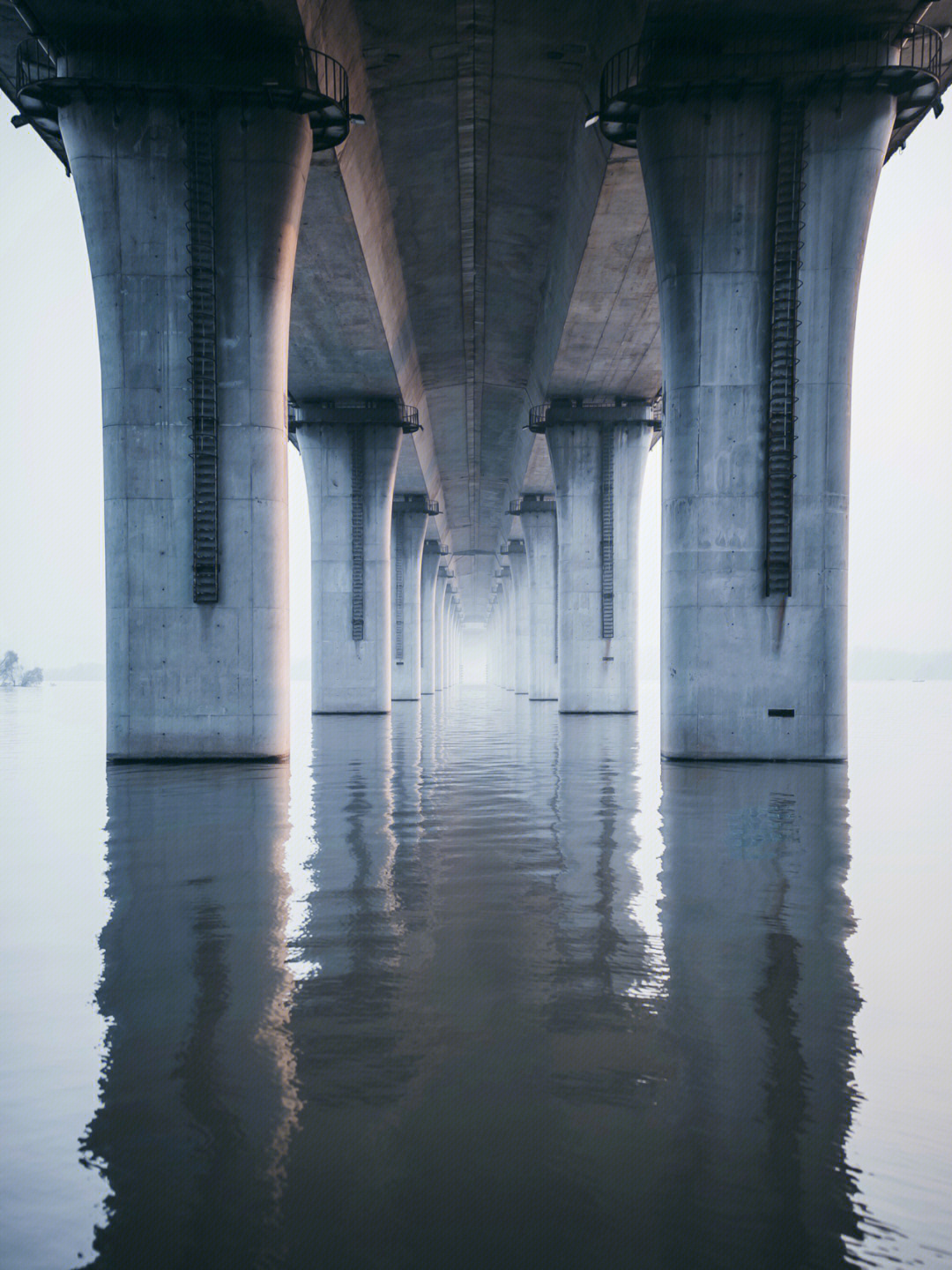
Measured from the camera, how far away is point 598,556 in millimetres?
36750

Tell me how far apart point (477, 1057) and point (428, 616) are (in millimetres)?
78598

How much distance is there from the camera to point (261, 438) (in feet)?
59.2

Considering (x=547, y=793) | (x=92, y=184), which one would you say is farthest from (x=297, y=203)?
(x=547, y=793)

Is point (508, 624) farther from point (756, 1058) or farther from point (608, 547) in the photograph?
point (756, 1058)

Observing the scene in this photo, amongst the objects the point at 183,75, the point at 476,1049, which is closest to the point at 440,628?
the point at 183,75

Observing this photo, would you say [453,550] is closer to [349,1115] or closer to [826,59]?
[826,59]

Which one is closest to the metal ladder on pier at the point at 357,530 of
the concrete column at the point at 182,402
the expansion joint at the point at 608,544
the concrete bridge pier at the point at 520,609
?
the expansion joint at the point at 608,544

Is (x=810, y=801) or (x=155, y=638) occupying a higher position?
(x=155, y=638)

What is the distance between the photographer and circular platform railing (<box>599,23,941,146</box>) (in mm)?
17062

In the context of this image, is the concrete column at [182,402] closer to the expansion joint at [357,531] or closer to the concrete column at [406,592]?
the expansion joint at [357,531]

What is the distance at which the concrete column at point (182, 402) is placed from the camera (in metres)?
17.6

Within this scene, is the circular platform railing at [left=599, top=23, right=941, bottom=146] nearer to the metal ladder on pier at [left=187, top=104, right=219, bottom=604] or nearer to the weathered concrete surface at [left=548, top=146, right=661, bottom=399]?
the weathered concrete surface at [left=548, top=146, right=661, bottom=399]

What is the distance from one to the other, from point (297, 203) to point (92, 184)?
3146 millimetres

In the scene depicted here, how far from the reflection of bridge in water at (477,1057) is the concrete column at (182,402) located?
8.51 metres
